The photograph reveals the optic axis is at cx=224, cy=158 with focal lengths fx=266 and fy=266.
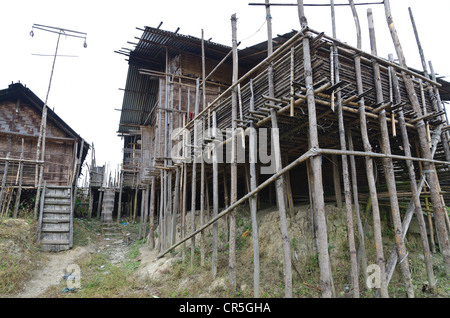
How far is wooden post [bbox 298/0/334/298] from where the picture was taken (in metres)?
4.29

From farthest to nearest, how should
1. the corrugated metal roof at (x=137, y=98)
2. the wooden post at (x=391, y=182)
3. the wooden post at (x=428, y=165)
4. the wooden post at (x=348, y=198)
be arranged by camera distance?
the corrugated metal roof at (x=137, y=98) < the wooden post at (x=428, y=165) < the wooden post at (x=391, y=182) < the wooden post at (x=348, y=198)

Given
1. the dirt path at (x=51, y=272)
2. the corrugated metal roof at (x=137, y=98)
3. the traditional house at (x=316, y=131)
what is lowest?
the dirt path at (x=51, y=272)

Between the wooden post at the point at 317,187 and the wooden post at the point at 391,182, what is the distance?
1.56 m

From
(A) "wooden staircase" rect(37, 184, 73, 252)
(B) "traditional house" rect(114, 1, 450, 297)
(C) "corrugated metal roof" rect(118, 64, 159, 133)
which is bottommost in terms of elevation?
(A) "wooden staircase" rect(37, 184, 73, 252)

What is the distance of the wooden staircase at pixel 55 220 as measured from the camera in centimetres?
1069

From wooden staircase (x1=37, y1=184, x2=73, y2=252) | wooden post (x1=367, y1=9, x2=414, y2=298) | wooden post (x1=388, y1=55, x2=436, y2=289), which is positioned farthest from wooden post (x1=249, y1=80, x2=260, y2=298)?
wooden staircase (x1=37, y1=184, x2=73, y2=252)

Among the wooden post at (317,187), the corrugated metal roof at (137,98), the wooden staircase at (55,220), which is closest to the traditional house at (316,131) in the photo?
the wooden post at (317,187)

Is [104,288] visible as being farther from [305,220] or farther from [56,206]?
[56,206]

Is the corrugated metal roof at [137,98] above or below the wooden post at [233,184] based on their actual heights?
above

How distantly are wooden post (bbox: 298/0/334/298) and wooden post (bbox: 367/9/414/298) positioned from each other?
1.56 metres

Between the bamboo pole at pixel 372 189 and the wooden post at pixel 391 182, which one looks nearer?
the bamboo pole at pixel 372 189

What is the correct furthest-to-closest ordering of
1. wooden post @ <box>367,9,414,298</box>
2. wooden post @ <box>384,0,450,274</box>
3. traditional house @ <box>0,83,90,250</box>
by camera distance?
traditional house @ <box>0,83,90,250</box>
wooden post @ <box>384,0,450,274</box>
wooden post @ <box>367,9,414,298</box>

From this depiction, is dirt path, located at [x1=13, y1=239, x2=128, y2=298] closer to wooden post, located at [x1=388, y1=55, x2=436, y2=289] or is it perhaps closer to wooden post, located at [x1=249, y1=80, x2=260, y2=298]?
wooden post, located at [x1=249, y1=80, x2=260, y2=298]

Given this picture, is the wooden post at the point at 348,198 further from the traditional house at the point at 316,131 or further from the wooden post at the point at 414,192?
the wooden post at the point at 414,192
